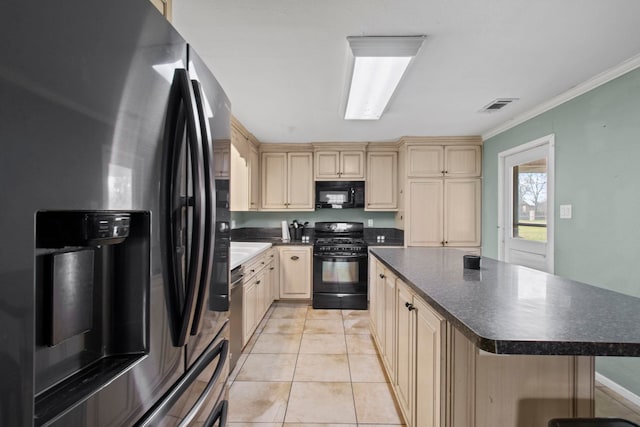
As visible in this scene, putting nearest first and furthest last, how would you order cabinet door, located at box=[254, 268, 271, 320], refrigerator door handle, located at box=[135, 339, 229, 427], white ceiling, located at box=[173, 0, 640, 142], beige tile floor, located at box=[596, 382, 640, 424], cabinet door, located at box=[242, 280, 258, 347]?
refrigerator door handle, located at box=[135, 339, 229, 427] < white ceiling, located at box=[173, 0, 640, 142] < beige tile floor, located at box=[596, 382, 640, 424] < cabinet door, located at box=[242, 280, 258, 347] < cabinet door, located at box=[254, 268, 271, 320]

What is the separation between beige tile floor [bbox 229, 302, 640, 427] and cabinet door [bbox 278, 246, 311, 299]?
87 centimetres

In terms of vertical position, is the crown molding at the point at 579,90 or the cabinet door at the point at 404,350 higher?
the crown molding at the point at 579,90

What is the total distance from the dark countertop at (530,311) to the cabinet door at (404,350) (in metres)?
0.18

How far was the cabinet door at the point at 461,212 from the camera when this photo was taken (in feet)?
14.0

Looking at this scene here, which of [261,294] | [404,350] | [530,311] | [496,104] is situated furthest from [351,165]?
[530,311]

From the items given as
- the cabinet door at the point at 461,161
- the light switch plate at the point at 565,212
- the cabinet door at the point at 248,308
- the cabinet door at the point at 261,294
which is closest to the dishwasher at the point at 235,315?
the cabinet door at the point at 248,308

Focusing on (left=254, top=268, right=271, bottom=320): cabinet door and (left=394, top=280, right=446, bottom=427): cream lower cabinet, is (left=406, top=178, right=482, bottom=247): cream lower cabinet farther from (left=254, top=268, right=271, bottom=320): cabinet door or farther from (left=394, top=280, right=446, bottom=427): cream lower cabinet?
(left=394, top=280, right=446, bottom=427): cream lower cabinet

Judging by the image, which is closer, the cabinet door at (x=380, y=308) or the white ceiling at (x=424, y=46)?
the white ceiling at (x=424, y=46)

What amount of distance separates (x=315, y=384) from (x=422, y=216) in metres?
2.73

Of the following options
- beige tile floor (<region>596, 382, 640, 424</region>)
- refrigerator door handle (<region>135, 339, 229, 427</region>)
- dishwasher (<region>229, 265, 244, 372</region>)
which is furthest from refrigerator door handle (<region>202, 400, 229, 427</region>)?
beige tile floor (<region>596, 382, 640, 424</region>)

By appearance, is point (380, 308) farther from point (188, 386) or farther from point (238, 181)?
point (238, 181)

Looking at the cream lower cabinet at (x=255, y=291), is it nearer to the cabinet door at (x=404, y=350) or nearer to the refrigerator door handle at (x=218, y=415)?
the cabinet door at (x=404, y=350)

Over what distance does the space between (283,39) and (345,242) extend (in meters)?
2.99

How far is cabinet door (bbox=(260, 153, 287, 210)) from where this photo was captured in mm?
4590
